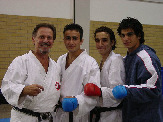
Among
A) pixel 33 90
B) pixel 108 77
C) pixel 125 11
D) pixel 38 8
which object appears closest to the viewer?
pixel 33 90

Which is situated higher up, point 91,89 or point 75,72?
point 75,72

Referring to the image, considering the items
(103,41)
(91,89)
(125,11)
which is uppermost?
Result: (125,11)

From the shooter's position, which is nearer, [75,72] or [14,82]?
Result: [14,82]

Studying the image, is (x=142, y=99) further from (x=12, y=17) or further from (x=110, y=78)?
(x=12, y=17)

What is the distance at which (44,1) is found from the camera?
462 centimetres

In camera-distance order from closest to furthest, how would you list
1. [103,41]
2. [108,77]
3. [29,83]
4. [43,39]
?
[29,83] < [43,39] < [108,77] < [103,41]

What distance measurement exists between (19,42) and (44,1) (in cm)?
128

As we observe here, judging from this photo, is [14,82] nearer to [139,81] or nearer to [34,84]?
[34,84]

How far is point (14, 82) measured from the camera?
1.50 metres

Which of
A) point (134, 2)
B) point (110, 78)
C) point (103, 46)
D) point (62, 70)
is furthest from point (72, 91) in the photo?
point (134, 2)

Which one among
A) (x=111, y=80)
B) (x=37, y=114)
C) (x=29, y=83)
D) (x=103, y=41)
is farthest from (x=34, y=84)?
(x=103, y=41)

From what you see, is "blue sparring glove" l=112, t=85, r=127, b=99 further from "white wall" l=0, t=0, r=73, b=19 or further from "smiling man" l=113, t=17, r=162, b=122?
"white wall" l=0, t=0, r=73, b=19

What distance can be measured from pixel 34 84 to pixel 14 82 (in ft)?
0.67

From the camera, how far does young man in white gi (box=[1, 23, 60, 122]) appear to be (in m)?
1.46
